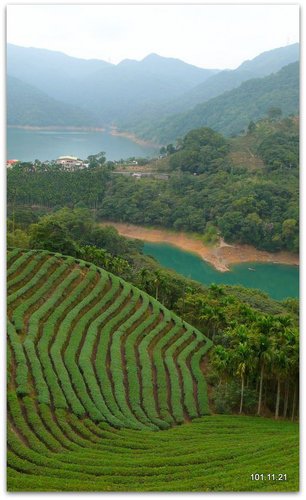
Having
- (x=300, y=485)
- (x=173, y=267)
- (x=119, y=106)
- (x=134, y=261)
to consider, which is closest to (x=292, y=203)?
(x=173, y=267)

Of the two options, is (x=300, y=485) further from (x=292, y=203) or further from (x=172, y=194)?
(x=172, y=194)

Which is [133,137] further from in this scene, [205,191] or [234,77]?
[205,191]

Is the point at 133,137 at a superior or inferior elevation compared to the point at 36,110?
inferior

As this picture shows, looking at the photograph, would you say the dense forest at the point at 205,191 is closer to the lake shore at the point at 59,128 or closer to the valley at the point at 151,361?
the valley at the point at 151,361

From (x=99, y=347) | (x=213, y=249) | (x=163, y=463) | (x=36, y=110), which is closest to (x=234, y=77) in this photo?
(x=36, y=110)

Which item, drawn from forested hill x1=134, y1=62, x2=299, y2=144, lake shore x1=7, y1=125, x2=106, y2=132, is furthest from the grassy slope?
lake shore x1=7, y1=125, x2=106, y2=132

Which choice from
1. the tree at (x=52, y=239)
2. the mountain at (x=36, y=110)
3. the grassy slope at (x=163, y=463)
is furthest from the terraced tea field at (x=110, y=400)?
the mountain at (x=36, y=110)
